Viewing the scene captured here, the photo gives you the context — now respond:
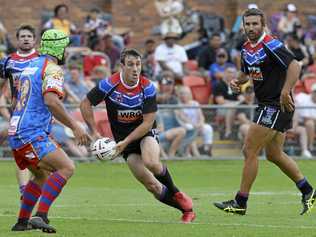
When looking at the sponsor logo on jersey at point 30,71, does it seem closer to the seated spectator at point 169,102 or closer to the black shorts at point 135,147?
the black shorts at point 135,147

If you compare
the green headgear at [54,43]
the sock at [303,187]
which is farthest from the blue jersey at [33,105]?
the sock at [303,187]

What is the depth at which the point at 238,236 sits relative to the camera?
10.4 meters

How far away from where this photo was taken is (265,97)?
1305 centimetres

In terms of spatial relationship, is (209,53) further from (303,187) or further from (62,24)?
(303,187)

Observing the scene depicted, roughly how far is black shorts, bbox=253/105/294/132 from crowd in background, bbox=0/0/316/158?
23.6 feet

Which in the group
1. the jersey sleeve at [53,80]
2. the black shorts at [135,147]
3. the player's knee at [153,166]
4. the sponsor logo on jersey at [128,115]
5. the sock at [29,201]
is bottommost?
the sock at [29,201]

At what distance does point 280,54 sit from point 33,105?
10.9ft

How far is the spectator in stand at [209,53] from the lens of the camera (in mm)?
25000

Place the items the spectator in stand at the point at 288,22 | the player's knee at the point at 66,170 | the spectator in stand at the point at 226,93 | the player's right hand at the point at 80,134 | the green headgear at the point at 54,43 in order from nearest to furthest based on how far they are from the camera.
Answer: the player's right hand at the point at 80,134 → the player's knee at the point at 66,170 → the green headgear at the point at 54,43 → the spectator in stand at the point at 226,93 → the spectator in stand at the point at 288,22

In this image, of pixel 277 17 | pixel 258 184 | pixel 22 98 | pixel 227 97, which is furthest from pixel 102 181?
pixel 277 17

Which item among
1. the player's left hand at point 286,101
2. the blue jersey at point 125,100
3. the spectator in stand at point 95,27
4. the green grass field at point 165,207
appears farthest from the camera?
the spectator in stand at point 95,27

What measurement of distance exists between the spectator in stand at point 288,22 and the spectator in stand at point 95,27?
416 centimetres

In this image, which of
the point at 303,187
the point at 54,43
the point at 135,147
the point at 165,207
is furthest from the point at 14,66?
the point at 303,187

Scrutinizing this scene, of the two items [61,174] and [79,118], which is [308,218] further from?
[79,118]
